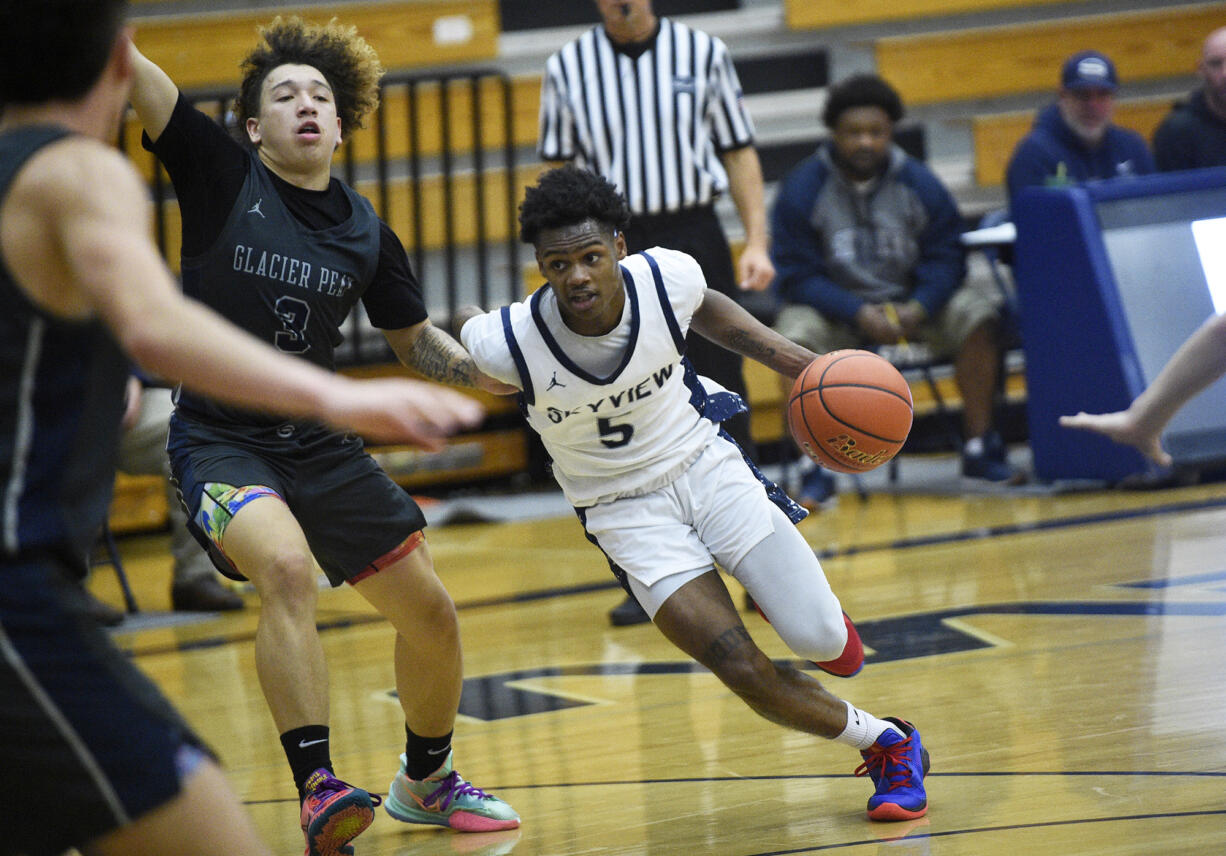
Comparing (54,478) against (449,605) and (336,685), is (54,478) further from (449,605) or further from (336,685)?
(336,685)

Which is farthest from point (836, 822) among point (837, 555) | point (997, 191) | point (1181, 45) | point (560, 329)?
point (1181, 45)

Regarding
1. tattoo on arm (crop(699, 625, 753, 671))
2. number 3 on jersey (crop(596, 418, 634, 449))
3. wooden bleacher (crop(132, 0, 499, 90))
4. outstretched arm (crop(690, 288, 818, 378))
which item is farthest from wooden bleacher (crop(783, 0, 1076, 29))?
tattoo on arm (crop(699, 625, 753, 671))

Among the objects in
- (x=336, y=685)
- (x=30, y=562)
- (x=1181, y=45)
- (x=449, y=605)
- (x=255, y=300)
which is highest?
(x=1181, y=45)

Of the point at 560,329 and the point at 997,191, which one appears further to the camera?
the point at 997,191

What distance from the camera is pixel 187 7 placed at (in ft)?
29.9

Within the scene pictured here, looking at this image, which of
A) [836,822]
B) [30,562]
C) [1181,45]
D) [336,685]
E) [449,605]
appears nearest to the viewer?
[30,562]

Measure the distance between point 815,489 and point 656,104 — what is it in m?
2.41

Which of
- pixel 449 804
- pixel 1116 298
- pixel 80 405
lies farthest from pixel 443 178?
pixel 80 405

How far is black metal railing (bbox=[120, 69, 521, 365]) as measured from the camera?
27.8 ft

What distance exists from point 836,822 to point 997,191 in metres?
7.23

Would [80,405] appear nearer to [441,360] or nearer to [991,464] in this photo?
[441,360]

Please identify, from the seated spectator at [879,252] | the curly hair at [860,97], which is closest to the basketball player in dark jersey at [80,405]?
the seated spectator at [879,252]

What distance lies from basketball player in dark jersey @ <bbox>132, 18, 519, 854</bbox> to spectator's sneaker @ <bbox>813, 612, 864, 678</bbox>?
30.9 inches

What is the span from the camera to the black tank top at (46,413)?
1.76m
